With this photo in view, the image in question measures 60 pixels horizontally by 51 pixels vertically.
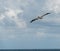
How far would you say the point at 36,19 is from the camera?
3100 inches

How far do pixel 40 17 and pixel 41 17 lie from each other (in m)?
0.24

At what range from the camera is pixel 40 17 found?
8125cm

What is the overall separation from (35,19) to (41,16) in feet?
12.6

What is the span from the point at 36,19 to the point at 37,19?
393 mm

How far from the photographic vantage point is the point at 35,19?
3091 inches

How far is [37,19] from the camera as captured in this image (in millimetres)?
79062

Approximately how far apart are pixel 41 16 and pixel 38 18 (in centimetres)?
215

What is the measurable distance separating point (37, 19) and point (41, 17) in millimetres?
2460

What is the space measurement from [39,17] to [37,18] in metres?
1.61

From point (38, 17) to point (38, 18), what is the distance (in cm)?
109

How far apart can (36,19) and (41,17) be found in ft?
9.31

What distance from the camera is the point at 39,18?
80625 millimetres

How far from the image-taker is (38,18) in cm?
8000

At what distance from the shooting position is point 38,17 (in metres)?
81.1
